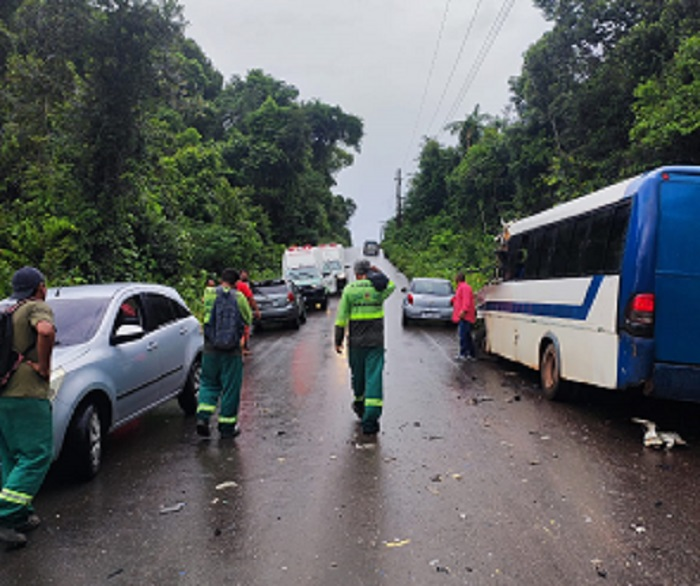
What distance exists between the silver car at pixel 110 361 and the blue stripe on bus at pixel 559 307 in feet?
16.9

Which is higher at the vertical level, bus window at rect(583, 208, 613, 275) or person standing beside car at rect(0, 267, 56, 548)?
bus window at rect(583, 208, 613, 275)

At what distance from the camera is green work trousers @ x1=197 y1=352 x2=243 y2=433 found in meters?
7.23

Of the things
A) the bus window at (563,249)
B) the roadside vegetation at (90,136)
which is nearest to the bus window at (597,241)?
the bus window at (563,249)

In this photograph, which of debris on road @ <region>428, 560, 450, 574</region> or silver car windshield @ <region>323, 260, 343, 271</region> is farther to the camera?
silver car windshield @ <region>323, 260, 343, 271</region>

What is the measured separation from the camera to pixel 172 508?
16.8ft

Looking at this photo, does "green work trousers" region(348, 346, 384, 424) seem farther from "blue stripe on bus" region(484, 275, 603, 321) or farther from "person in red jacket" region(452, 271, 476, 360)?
"person in red jacket" region(452, 271, 476, 360)

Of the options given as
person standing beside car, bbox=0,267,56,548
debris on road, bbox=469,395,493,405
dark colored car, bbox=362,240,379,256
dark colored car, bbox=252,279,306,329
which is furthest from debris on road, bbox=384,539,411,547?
dark colored car, bbox=362,240,379,256

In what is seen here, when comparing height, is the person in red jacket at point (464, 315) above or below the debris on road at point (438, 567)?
above

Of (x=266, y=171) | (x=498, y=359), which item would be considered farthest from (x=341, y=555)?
(x=266, y=171)

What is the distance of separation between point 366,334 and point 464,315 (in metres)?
6.23

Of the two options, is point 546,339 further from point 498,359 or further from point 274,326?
point 274,326

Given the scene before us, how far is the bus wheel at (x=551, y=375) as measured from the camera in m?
8.95

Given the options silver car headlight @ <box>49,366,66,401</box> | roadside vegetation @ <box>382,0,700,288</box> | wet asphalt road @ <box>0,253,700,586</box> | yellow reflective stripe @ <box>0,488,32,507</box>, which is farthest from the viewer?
roadside vegetation @ <box>382,0,700,288</box>

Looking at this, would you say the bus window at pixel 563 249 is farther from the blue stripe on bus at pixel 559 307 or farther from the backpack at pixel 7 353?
the backpack at pixel 7 353
